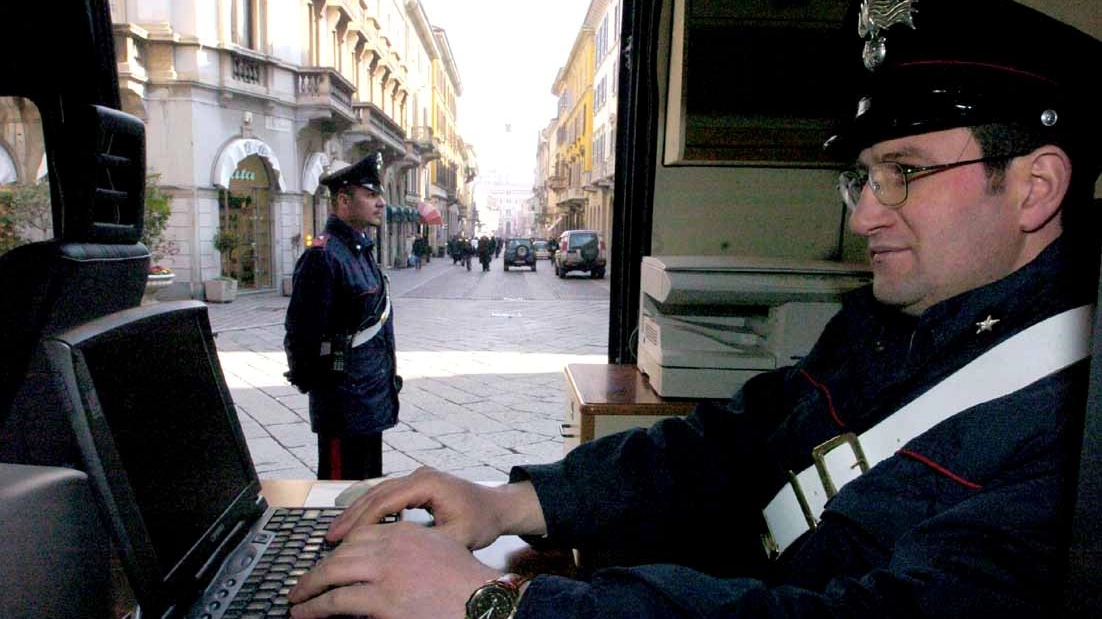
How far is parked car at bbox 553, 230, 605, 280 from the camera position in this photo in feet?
63.1

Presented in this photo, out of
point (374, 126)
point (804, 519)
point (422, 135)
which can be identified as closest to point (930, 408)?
point (804, 519)

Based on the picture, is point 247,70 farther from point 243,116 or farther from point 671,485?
point 671,485

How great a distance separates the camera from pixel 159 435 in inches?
32.7

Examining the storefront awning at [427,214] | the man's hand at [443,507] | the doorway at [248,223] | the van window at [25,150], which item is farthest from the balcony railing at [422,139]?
the man's hand at [443,507]

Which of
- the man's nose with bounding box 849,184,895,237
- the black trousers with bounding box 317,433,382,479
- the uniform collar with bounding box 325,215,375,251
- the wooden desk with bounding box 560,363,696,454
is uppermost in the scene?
the man's nose with bounding box 849,184,895,237

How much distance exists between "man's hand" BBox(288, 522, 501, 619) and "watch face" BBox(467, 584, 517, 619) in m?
0.01

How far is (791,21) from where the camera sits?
95.1 inches

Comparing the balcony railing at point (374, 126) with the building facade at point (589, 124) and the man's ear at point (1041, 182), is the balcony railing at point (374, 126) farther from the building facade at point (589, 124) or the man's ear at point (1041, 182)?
the man's ear at point (1041, 182)

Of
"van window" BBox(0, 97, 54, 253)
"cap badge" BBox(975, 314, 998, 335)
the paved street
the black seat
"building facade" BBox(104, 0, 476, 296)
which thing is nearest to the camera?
"cap badge" BBox(975, 314, 998, 335)

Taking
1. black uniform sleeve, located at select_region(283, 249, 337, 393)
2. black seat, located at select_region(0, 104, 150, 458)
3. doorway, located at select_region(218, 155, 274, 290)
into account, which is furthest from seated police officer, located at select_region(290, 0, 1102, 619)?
doorway, located at select_region(218, 155, 274, 290)

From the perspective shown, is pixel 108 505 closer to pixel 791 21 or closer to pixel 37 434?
pixel 37 434

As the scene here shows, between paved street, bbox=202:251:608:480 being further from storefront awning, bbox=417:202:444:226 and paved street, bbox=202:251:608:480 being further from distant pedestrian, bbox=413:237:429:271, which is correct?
storefront awning, bbox=417:202:444:226

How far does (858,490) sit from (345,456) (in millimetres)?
2365

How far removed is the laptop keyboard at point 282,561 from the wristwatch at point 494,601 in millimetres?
239
